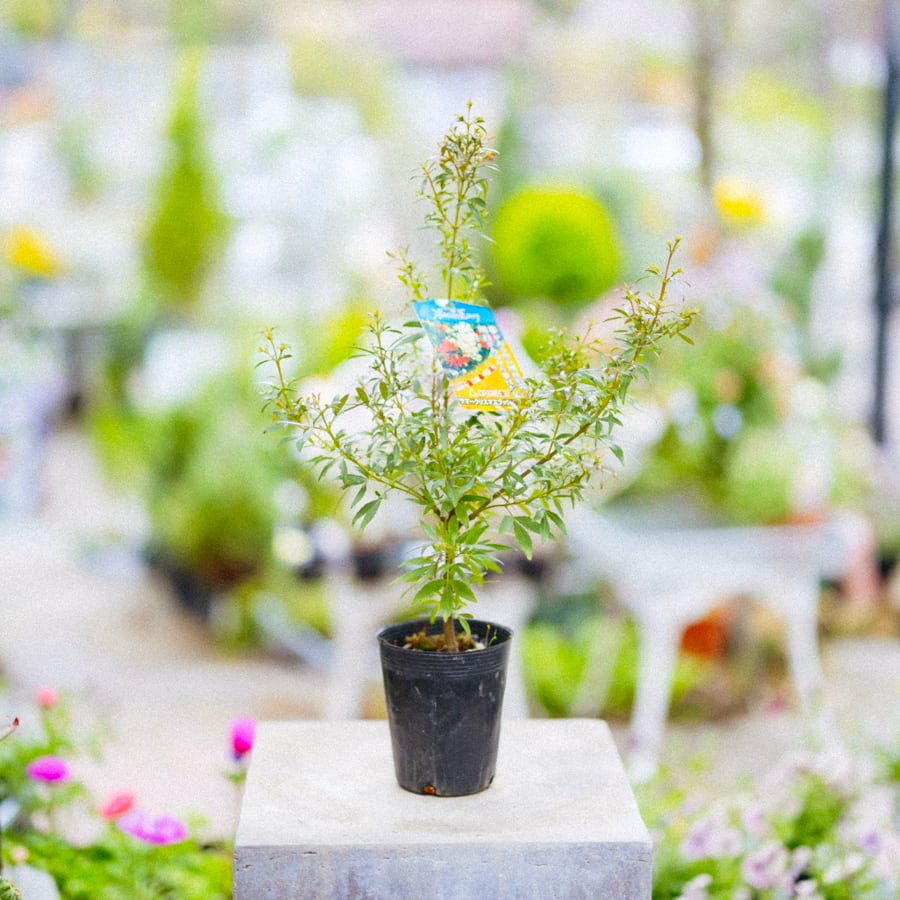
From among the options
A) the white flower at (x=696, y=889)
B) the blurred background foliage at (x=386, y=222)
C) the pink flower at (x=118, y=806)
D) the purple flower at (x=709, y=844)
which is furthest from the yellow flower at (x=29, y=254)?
the white flower at (x=696, y=889)

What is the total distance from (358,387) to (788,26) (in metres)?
6.54

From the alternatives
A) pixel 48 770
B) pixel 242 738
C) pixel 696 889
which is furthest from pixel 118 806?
pixel 696 889

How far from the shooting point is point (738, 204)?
450 cm

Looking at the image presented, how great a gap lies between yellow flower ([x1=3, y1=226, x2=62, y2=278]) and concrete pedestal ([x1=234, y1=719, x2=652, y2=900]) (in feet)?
19.6

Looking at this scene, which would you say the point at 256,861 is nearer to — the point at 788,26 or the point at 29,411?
the point at 29,411

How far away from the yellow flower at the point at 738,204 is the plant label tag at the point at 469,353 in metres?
3.45

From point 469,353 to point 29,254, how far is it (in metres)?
5.99

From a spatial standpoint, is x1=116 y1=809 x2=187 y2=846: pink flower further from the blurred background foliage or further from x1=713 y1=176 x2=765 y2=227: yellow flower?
x1=713 y1=176 x2=765 y2=227: yellow flower

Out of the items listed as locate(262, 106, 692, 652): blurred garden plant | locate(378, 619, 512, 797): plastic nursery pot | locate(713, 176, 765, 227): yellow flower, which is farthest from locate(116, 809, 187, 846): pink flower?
locate(713, 176, 765, 227): yellow flower

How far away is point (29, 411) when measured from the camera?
5.13 meters

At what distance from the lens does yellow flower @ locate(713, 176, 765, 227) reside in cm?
451

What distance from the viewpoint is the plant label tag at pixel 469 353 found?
4.03 ft

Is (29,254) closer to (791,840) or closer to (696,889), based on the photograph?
(791,840)

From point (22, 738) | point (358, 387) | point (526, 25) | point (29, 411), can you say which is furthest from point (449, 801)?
point (526, 25)
